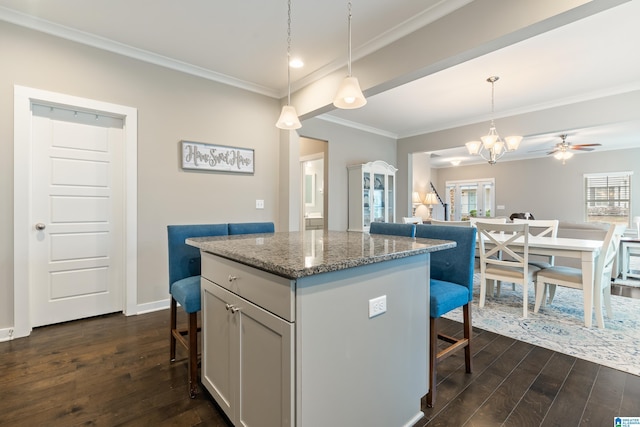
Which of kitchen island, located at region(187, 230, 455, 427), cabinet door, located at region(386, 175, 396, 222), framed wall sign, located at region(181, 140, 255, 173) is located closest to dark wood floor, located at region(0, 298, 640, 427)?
kitchen island, located at region(187, 230, 455, 427)

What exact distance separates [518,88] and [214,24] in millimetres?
3563

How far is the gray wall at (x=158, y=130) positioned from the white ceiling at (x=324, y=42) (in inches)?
6.4

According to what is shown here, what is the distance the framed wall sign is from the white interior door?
2.10 feet

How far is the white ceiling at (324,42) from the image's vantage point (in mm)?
2309

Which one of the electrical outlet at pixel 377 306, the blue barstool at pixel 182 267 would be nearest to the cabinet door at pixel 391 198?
the blue barstool at pixel 182 267

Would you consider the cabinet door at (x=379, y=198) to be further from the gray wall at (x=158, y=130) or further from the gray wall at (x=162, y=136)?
the gray wall at (x=158, y=130)

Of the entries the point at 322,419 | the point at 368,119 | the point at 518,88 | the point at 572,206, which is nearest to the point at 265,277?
the point at 322,419

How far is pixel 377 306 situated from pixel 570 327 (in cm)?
259

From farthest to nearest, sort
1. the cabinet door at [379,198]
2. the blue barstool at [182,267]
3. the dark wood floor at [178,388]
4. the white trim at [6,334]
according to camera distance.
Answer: the cabinet door at [379,198]
the white trim at [6,334]
the blue barstool at [182,267]
the dark wood floor at [178,388]

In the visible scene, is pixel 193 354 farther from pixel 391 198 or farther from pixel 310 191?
pixel 310 191

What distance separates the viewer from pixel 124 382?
1835 mm

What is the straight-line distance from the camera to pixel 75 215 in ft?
9.12

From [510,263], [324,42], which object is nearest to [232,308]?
[324,42]

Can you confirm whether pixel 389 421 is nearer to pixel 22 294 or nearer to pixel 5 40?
pixel 22 294
